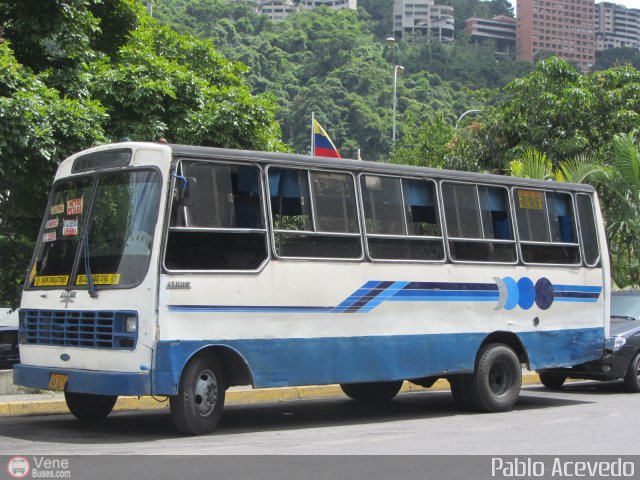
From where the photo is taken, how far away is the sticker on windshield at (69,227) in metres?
10.2

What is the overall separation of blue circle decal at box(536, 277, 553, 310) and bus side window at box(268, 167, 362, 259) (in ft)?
10.5

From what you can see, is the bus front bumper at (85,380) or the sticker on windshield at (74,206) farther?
the sticker on windshield at (74,206)

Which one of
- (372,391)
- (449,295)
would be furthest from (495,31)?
(449,295)

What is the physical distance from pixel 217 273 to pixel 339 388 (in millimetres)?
5519

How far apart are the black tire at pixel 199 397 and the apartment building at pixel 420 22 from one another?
177 m

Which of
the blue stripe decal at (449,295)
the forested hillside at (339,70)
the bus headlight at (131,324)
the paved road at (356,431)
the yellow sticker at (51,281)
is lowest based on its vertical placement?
the paved road at (356,431)

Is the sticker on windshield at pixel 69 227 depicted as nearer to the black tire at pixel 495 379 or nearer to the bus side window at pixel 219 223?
the bus side window at pixel 219 223

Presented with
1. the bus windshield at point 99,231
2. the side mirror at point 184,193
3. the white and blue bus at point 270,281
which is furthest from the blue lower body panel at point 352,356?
the side mirror at point 184,193

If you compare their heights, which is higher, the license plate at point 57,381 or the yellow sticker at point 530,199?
the yellow sticker at point 530,199

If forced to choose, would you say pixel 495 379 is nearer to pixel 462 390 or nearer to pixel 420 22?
pixel 462 390

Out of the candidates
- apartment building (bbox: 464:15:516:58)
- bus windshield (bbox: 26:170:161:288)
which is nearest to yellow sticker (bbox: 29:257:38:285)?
bus windshield (bbox: 26:170:161:288)
